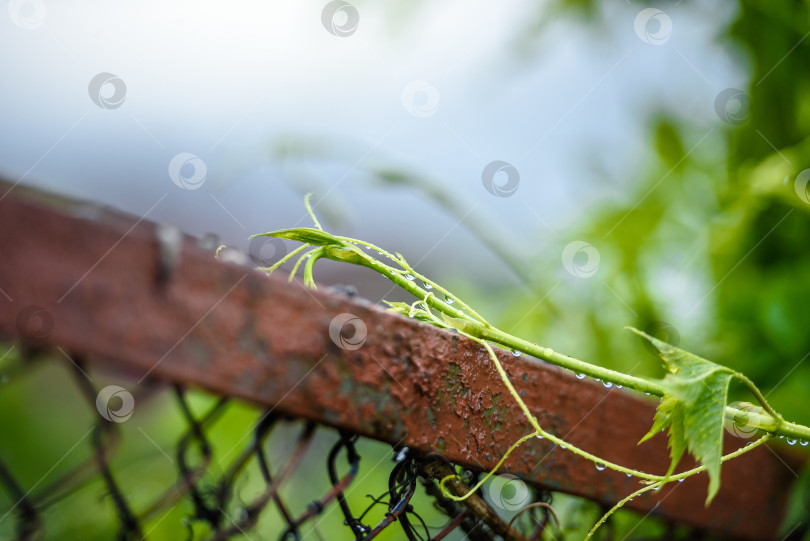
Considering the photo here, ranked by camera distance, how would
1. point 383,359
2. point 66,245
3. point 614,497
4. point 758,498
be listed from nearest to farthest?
point 66,245 < point 383,359 < point 614,497 < point 758,498

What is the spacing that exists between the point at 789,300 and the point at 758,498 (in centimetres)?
39

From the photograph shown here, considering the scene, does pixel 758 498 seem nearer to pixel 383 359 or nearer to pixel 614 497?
pixel 614 497

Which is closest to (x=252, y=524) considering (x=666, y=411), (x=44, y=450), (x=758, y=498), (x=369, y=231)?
(x=666, y=411)

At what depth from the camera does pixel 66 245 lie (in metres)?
0.28

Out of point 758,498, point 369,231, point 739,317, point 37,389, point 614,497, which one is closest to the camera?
point 614,497
